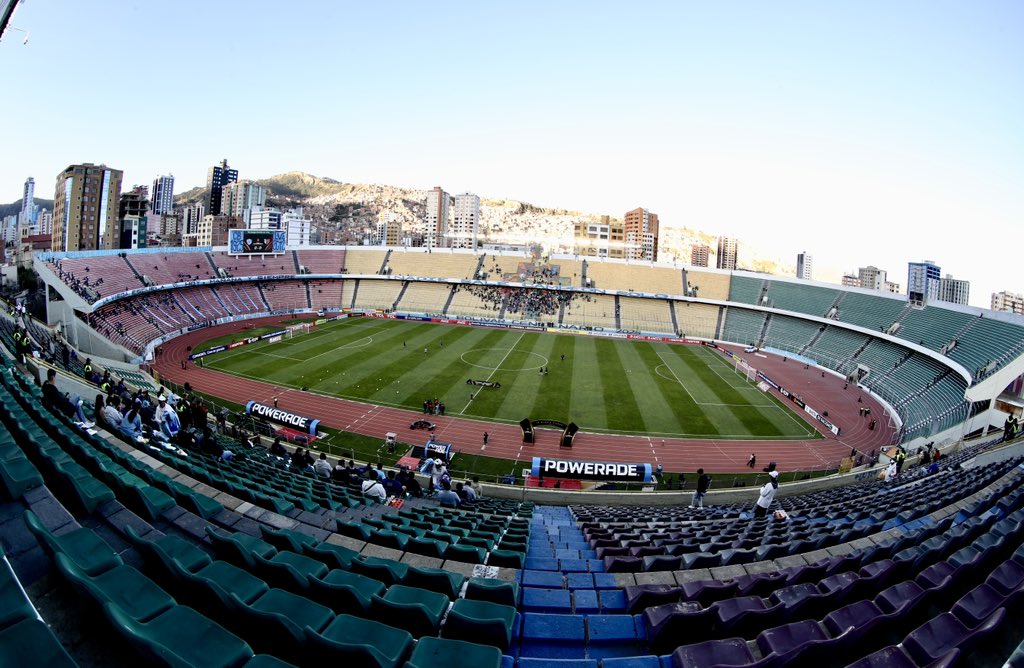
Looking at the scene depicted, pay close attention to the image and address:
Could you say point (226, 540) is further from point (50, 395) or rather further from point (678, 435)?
point (678, 435)

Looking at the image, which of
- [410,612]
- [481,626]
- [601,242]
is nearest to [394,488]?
[410,612]

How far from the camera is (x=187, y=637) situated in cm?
304

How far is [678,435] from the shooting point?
29594 mm

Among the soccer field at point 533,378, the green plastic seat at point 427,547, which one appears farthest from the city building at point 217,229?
the green plastic seat at point 427,547

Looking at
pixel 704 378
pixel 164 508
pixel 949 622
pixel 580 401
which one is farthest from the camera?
pixel 704 378

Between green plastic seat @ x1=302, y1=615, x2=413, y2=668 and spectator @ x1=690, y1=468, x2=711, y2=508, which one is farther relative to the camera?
spectator @ x1=690, y1=468, x2=711, y2=508

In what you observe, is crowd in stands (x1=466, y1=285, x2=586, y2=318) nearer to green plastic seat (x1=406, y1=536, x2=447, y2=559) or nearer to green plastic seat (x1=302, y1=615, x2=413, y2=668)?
green plastic seat (x1=406, y1=536, x2=447, y2=559)

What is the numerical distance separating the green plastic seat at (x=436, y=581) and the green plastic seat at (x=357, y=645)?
4.39 ft

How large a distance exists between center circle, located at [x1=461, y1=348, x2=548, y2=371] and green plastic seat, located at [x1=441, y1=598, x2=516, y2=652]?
37.1m

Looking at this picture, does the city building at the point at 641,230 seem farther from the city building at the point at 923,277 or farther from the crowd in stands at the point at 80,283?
the crowd in stands at the point at 80,283

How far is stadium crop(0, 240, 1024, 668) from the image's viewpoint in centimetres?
386

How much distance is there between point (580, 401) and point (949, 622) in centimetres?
3052

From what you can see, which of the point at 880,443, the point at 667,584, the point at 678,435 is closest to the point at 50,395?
the point at 667,584

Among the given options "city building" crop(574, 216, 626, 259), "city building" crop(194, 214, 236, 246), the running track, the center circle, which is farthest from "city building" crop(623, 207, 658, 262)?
the running track
